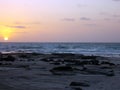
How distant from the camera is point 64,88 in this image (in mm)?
17578

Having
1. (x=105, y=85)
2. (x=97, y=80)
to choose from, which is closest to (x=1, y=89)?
(x=105, y=85)

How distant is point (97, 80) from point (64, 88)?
14.3ft

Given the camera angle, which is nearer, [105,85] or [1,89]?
[1,89]

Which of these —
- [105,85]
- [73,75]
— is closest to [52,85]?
[105,85]

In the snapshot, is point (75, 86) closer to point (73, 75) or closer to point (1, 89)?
point (1, 89)

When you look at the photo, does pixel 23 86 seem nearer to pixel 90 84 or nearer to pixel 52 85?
pixel 52 85

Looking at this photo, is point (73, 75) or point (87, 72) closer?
point (73, 75)

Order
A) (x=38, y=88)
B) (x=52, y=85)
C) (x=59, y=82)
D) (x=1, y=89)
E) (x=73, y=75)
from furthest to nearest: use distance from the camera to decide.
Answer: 1. (x=73, y=75)
2. (x=59, y=82)
3. (x=52, y=85)
4. (x=38, y=88)
5. (x=1, y=89)

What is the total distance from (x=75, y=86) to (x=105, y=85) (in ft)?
6.42

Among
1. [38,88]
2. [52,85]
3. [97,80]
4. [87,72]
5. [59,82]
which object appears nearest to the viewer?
[38,88]

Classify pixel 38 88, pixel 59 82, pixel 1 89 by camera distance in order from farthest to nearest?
1. pixel 59 82
2. pixel 38 88
3. pixel 1 89

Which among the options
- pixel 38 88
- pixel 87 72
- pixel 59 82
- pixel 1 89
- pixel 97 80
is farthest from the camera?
pixel 87 72

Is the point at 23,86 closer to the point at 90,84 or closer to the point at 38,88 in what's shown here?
the point at 38,88

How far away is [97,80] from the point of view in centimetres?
2148
